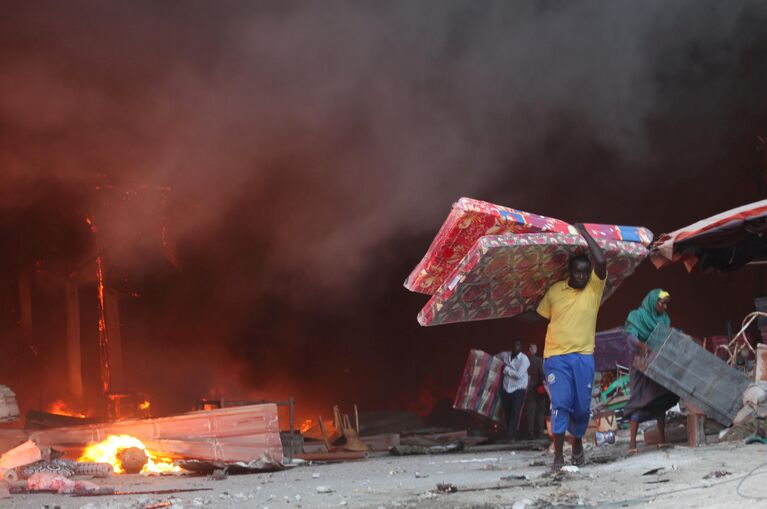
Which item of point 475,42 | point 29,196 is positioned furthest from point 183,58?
point 475,42

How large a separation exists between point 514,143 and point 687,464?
8202 millimetres

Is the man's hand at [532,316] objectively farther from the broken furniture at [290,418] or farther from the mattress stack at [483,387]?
the mattress stack at [483,387]

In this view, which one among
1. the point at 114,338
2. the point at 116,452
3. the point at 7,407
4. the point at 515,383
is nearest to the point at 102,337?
the point at 114,338

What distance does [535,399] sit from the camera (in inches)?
483

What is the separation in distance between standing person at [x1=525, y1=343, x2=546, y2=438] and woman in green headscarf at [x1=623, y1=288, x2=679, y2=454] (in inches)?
179

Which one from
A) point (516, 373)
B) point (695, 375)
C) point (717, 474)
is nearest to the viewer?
point (717, 474)

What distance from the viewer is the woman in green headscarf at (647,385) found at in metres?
7.48

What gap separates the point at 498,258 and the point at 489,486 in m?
1.44

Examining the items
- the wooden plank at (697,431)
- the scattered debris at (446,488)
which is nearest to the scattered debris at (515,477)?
the scattered debris at (446,488)

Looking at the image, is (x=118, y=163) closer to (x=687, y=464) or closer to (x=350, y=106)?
(x=350, y=106)

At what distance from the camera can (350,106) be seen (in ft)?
41.6

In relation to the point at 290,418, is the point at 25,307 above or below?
above

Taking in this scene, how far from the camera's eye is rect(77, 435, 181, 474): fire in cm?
846

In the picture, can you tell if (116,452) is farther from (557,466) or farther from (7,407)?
(557,466)
